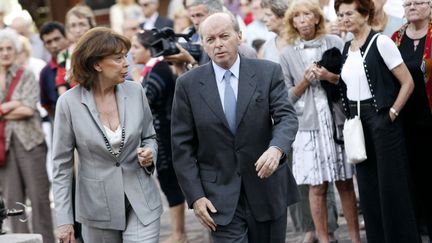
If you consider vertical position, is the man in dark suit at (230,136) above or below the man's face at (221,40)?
below

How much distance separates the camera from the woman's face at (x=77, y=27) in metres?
11.7

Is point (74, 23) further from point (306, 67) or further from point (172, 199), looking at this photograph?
point (306, 67)

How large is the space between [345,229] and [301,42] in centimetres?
213

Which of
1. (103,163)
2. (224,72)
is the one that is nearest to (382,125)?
(224,72)

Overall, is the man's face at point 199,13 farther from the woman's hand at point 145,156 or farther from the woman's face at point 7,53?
the woman's hand at point 145,156

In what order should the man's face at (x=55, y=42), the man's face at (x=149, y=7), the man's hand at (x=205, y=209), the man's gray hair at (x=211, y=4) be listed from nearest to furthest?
the man's hand at (x=205, y=209)
the man's gray hair at (x=211, y=4)
the man's face at (x=55, y=42)
the man's face at (x=149, y=7)

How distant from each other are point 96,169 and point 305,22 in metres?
3.07

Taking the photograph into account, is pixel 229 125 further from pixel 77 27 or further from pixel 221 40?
pixel 77 27

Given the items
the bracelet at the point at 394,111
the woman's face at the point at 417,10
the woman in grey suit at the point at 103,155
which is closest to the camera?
the woman in grey suit at the point at 103,155

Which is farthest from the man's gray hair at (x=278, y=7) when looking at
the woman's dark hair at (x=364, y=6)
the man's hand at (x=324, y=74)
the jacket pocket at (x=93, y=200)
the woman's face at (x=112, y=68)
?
the jacket pocket at (x=93, y=200)

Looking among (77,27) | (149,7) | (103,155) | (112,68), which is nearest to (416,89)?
(112,68)

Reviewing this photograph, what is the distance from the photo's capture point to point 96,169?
7715mm

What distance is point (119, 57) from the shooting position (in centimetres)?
779

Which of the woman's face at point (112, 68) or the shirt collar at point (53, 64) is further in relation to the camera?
the shirt collar at point (53, 64)
